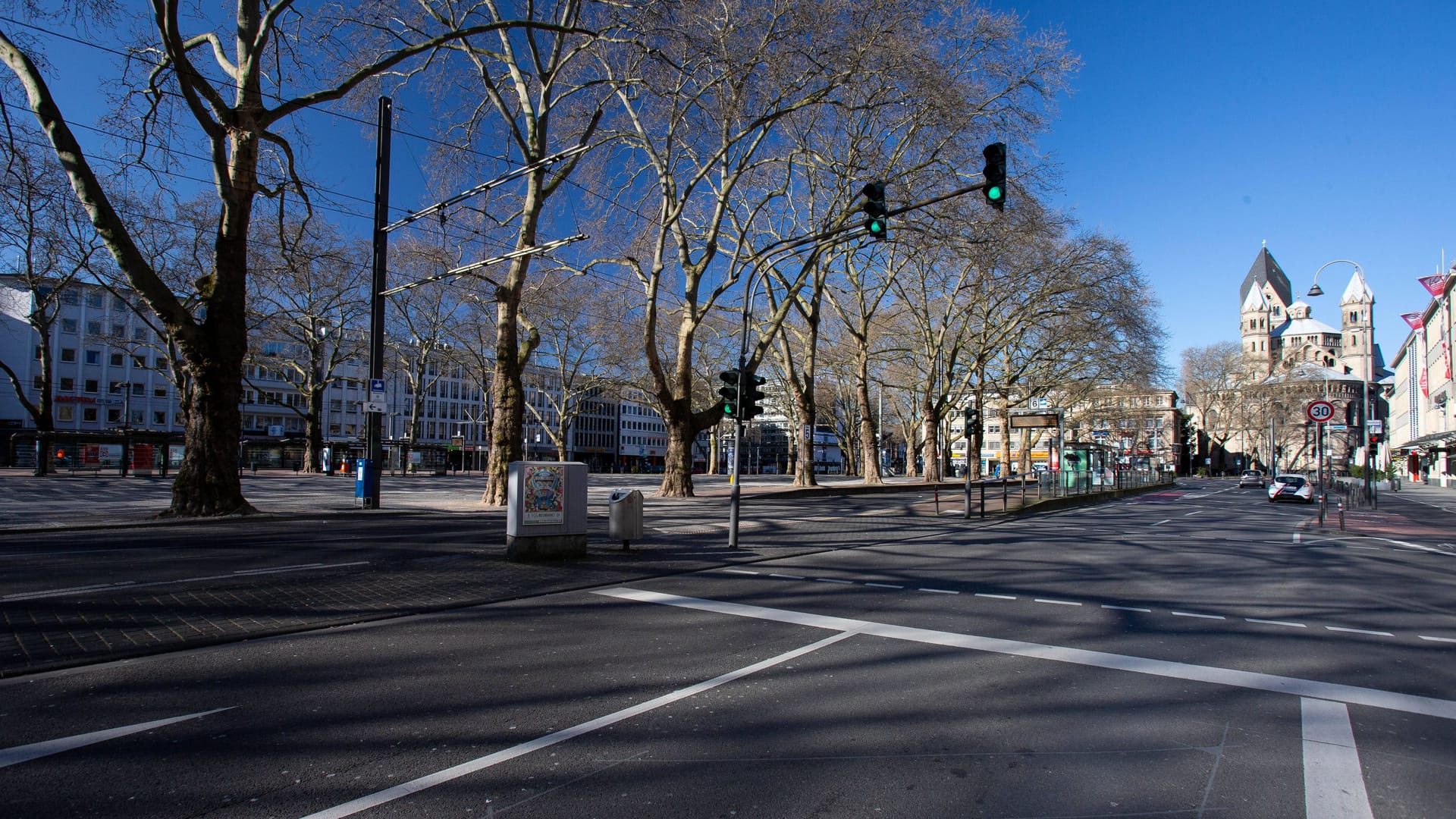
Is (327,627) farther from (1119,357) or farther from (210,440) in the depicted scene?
(1119,357)

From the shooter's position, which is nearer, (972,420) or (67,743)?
(67,743)

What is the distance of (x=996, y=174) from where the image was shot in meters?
11.6

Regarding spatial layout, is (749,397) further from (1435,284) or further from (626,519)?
(1435,284)

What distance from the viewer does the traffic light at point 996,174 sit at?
37.5ft

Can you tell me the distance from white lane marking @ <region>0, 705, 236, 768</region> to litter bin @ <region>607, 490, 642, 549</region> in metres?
8.08

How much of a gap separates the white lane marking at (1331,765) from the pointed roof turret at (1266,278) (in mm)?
159072

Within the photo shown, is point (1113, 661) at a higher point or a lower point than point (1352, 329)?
lower

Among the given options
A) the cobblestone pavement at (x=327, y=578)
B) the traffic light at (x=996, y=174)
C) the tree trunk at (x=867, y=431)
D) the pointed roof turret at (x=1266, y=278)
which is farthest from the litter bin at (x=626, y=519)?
the pointed roof turret at (x=1266, y=278)

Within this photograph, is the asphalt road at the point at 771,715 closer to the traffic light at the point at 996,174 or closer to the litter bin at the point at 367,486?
the traffic light at the point at 996,174

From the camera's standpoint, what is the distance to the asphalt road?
11.7ft

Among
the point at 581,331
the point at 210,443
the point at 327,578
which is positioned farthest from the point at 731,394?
the point at 581,331

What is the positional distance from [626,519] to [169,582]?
19.5ft

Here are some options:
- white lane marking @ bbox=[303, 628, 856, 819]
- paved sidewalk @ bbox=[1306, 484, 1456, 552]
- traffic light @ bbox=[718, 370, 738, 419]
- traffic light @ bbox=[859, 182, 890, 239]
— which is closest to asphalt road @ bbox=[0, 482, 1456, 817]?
white lane marking @ bbox=[303, 628, 856, 819]

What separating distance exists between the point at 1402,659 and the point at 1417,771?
9.94 feet
